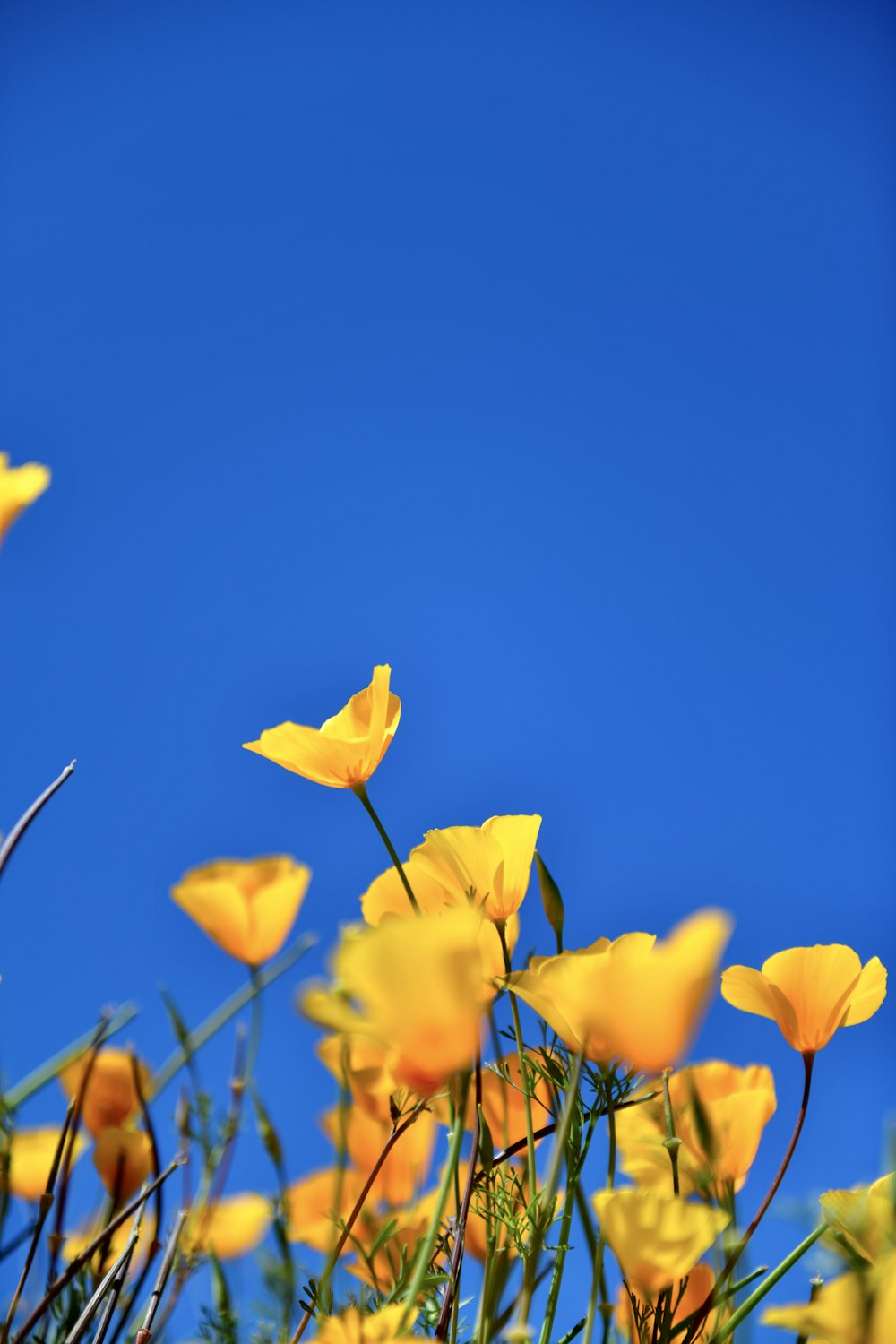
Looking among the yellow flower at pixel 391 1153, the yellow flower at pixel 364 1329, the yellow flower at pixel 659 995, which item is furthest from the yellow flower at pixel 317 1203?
the yellow flower at pixel 659 995

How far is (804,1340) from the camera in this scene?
0.36m

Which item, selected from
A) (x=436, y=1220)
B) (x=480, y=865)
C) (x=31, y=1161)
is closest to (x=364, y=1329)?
(x=436, y=1220)

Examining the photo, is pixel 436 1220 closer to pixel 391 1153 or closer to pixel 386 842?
pixel 386 842

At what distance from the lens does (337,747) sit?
1.78 feet

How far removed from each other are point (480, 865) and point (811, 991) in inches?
5.8

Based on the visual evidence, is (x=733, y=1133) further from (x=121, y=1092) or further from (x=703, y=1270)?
(x=121, y=1092)

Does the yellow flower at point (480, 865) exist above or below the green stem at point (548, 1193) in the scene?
above

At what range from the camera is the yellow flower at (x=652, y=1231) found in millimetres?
326

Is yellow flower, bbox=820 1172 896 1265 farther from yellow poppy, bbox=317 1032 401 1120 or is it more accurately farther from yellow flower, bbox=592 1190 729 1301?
yellow poppy, bbox=317 1032 401 1120

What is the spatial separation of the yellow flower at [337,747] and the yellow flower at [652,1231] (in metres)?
0.25

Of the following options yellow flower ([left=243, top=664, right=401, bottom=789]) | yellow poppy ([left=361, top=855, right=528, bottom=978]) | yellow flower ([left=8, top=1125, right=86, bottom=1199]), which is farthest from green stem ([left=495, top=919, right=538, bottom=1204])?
yellow flower ([left=8, top=1125, right=86, bottom=1199])

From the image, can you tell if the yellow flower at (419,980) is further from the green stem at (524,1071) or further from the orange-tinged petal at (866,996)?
the orange-tinged petal at (866,996)

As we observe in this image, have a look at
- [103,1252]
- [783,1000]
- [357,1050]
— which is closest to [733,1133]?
[783,1000]

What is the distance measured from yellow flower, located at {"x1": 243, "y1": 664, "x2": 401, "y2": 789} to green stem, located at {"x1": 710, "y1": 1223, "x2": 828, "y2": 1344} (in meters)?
0.28
